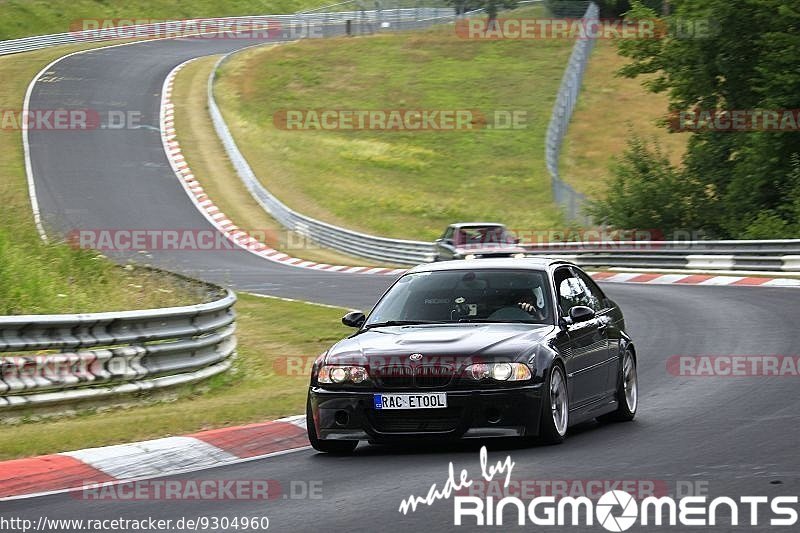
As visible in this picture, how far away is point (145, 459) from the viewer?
9.63 metres

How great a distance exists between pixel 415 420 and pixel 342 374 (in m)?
0.63

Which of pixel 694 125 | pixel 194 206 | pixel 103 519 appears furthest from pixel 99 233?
pixel 103 519

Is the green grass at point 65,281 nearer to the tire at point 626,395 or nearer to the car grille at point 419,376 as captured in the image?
the car grille at point 419,376

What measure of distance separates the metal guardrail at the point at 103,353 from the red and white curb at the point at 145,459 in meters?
1.83

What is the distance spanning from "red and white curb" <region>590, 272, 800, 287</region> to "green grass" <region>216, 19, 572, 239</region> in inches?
559

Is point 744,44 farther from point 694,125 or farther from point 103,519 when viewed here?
point 103,519

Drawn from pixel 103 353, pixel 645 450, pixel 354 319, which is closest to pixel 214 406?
pixel 103 353

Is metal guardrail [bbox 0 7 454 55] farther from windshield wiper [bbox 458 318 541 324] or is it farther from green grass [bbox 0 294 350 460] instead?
windshield wiper [bbox 458 318 541 324]

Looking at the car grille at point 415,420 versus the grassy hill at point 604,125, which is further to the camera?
the grassy hill at point 604,125

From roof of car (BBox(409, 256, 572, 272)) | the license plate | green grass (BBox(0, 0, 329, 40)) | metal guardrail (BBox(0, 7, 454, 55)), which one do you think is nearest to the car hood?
the license plate

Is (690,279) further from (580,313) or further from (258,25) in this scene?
(258,25)

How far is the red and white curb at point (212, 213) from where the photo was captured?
A: 37.5 m

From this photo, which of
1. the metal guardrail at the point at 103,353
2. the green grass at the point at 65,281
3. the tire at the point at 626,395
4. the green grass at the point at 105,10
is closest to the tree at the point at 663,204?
the green grass at the point at 65,281

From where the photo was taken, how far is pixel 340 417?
9.49 m
